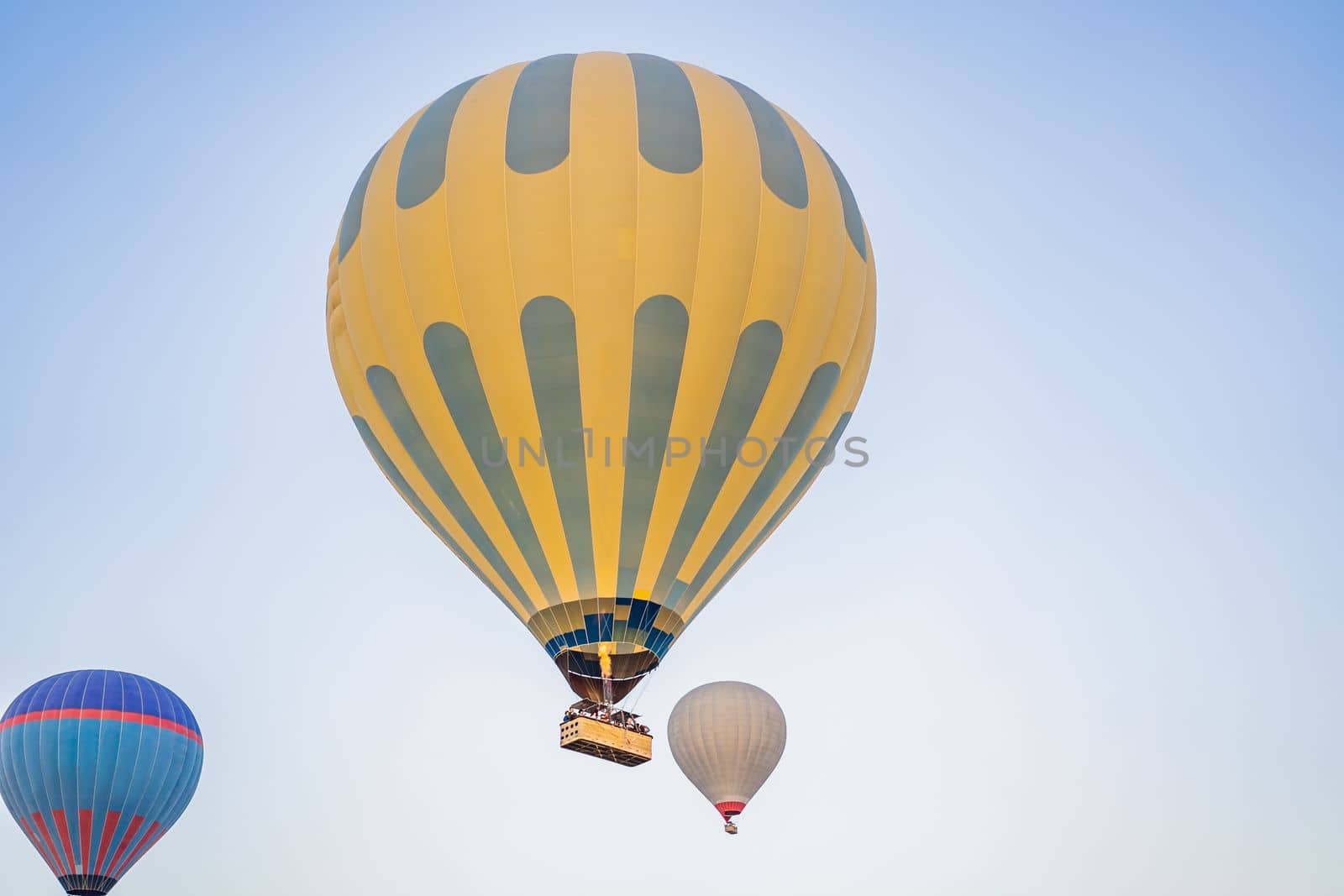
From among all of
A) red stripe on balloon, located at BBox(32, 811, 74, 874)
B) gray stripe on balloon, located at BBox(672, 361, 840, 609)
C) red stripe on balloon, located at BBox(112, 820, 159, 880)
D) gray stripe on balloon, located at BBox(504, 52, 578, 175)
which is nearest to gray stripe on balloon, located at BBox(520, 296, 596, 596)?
gray stripe on balloon, located at BBox(672, 361, 840, 609)

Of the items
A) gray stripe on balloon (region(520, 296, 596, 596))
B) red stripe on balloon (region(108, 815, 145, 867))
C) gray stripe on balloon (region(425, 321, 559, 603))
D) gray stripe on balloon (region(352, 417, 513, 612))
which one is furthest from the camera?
red stripe on balloon (region(108, 815, 145, 867))

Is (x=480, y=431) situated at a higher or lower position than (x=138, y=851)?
higher

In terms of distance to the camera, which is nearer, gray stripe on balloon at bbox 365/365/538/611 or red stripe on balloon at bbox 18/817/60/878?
gray stripe on balloon at bbox 365/365/538/611

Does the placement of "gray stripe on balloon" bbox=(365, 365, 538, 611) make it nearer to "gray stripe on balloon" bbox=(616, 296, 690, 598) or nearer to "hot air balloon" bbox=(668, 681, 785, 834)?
"gray stripe on balloon" bbox=(616, 296, 690, 598)

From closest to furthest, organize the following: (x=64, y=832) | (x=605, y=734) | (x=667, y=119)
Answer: (x=605, y=734), (x=667, y=119), (x=64, y=832)

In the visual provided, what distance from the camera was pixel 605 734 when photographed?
44.2ft

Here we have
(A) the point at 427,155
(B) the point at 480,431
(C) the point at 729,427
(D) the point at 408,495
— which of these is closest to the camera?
(B) the point at 480,431

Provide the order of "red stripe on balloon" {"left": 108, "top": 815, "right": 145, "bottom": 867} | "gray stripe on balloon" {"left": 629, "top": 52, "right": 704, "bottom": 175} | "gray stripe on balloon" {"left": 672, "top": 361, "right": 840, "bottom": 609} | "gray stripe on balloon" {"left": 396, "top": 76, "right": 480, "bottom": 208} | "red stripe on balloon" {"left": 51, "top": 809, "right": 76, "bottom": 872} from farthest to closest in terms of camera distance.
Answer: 1. "red stripe on balloon" {"left": 108, "top": 815, "right": 145, "bottom": 867}
2. "red stripe on balloon" {"left": 51, "top": 809, "right": 76, "bottom": 872}
3. "gray stripe on balloon" {"left": 672, "top": 361, "right": 840, "bottom": 609}
4. "gray stripe on balloon" {"left": 396, "top": 76, "right": 480, "bottom": 208}
5. "gray stripe on balloon" {"left": 629, "top": 52, "right": 704, "bottom": 175}

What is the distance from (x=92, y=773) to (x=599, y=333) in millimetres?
12352

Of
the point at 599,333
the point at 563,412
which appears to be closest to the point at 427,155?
the point at 599,333

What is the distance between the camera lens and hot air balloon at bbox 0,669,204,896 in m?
21.4

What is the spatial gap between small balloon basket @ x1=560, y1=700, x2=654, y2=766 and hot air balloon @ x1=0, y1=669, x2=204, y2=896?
35.9ft

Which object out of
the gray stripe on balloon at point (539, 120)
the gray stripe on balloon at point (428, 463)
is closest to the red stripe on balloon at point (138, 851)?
the gray stripe on balloon at point (428, 463)

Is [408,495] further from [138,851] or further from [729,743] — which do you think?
[138,851]
